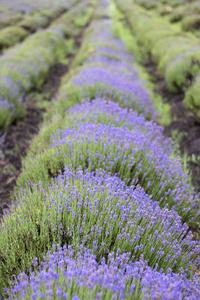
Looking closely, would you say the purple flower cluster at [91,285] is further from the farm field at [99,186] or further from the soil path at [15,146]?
the soil path at [15,146]

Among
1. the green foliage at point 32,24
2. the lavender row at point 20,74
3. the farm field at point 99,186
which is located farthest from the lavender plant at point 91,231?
the green foliage at point 32,24

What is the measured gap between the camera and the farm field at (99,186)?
4.51 ft

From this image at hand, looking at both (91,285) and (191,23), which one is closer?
(91,285)

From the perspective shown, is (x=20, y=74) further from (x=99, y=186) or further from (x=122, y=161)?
(x=99, y=186)

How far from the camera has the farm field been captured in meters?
1.38

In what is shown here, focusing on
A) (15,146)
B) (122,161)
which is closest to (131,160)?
(122,161)

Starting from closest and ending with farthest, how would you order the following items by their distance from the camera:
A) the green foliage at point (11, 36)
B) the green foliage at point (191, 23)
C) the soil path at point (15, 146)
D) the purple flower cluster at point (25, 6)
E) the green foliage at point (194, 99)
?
the soil path at point (15, 146)
the green foliage at point (194, 99)
the green foliage at point (11, 36)
the green foliage at point (191, 23)
the purple flower cluster at point (25, 6)

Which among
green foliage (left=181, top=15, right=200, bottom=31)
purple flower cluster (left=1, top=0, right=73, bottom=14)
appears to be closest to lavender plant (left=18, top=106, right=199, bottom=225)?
green foliage (left=181, top=15, right=200, bottom=31)

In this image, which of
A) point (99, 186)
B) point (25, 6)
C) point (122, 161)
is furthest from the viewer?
point (25, 6)

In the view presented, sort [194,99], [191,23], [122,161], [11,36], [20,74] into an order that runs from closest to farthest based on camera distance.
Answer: [122,161] → [194,99] → [20,74] → [11,36] → [191,23]

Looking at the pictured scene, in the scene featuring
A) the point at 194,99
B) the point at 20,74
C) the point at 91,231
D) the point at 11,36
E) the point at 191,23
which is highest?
the point at 191,23

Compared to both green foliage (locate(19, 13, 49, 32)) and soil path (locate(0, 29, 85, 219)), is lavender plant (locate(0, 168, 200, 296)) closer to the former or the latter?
soil path (locate(0, 29, 85, 219))

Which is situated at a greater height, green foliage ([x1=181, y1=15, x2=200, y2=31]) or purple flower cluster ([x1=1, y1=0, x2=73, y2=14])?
green foliage ([x1=181, y1=15, x2=200, y2=31])

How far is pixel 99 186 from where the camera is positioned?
2168 millimetres
